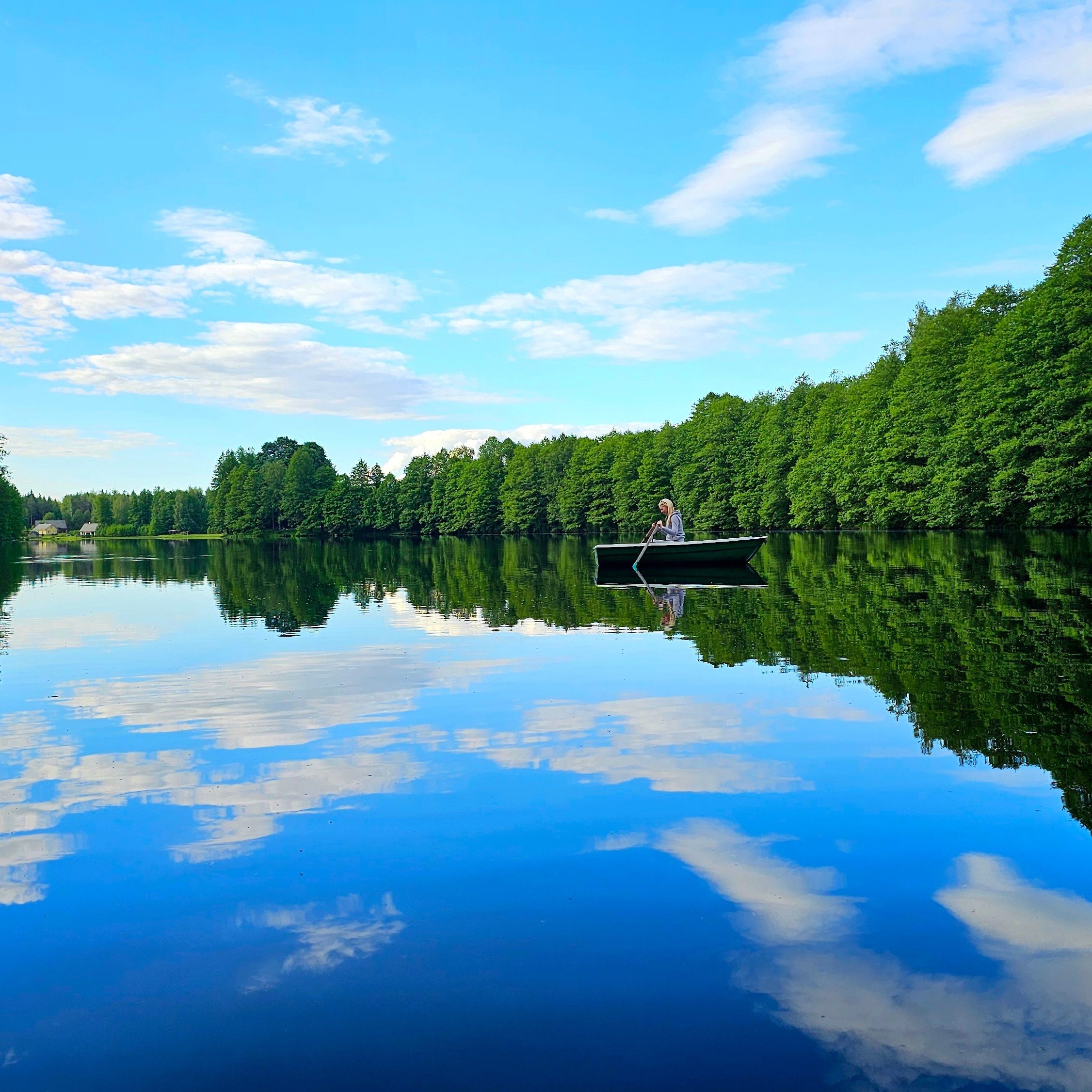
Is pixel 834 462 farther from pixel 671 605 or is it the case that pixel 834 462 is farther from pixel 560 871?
pixel 560 871

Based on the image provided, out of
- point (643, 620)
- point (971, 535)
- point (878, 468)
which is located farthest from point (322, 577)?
point (878, 468)

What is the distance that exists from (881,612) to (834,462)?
56.7 metres

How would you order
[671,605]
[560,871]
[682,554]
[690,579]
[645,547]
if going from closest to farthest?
[560,871]
[671,605]
[690,579]
[645,547]
[682,554]

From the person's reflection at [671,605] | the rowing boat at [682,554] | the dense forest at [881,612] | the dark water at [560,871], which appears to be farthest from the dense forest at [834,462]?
the dark water at [560,871]

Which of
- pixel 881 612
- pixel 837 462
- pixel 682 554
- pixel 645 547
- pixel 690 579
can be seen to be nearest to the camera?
pixel 881 612

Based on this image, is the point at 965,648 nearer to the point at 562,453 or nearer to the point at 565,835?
the point at 565,835

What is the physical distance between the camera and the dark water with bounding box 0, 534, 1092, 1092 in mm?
3885

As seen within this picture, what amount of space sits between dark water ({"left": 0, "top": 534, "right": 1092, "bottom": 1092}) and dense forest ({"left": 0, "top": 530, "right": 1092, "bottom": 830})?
0.11 m

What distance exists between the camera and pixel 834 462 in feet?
235

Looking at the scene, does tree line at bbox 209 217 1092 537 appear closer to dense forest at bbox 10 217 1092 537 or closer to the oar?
dense forest at bbox 10 217 1092 537

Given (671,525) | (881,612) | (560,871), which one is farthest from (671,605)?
(560,871)

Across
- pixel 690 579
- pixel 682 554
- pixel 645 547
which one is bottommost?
pixel 690 579

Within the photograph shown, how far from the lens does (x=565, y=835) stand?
247 inches

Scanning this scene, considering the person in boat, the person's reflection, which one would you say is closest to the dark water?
the person's reflection
